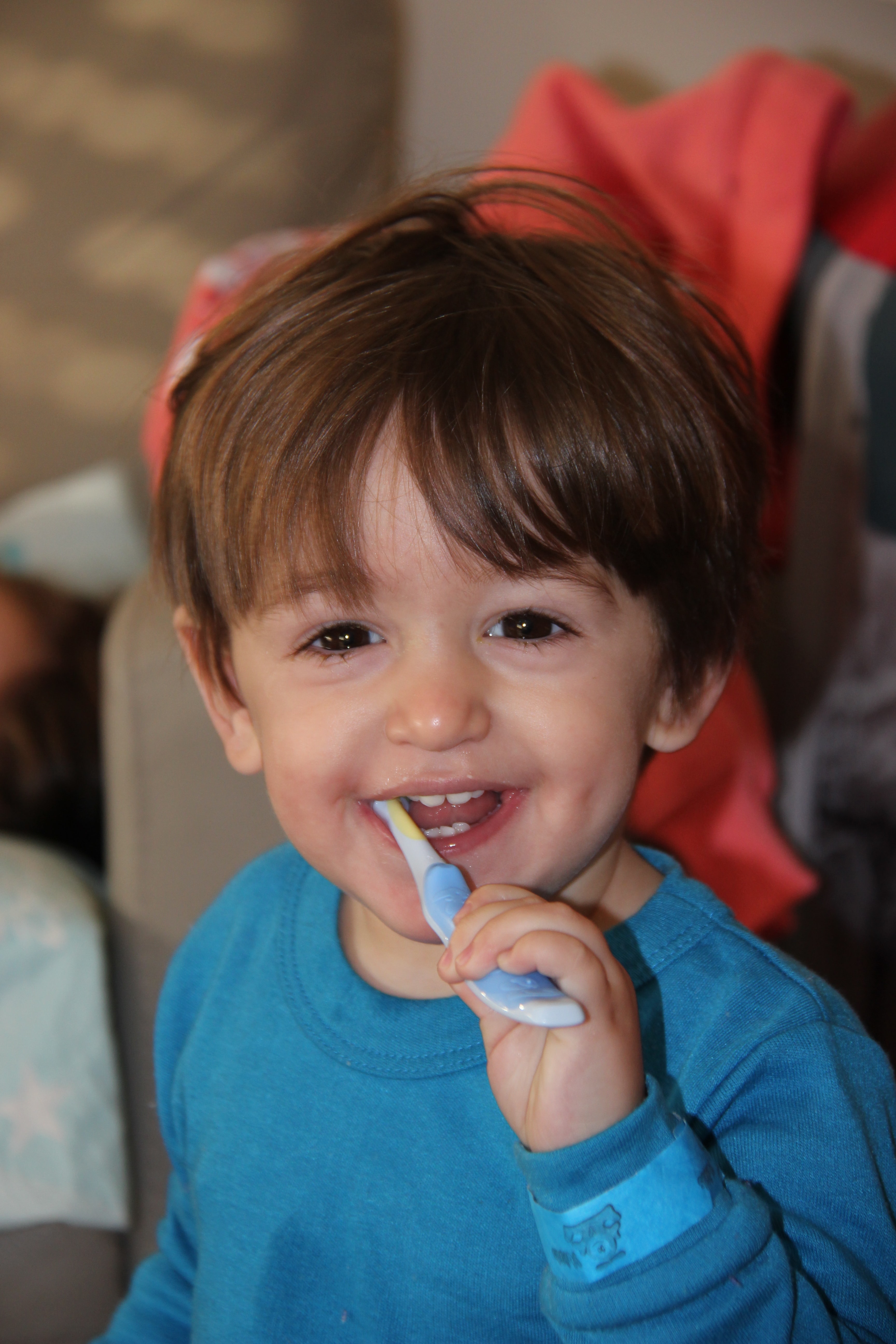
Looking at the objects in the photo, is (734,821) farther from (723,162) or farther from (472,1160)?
(723,162)

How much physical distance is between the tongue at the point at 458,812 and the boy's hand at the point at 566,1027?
0.07 m

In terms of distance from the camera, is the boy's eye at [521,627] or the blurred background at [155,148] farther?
the blurred background at [155,148]

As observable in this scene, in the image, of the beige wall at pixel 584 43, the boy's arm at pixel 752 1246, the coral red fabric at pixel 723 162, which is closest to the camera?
the boy's arm at pixel 752 1246

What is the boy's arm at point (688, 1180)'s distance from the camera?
0.42 m

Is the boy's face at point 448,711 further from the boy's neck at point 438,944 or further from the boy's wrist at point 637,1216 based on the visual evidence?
the boy's wrist at point 637,1216

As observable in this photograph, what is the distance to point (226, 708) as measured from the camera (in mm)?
622

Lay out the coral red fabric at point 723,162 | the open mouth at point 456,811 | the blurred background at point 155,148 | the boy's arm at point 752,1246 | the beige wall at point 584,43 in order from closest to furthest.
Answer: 1. the boy's arm at point 752,1246
2. the open mouth at point 456,811
3. the coral red fabric at point 723,162
4. the beige wall at point 584,43
5. the blurred background at point 155,148

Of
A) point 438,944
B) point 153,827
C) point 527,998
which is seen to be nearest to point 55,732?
point 153,827

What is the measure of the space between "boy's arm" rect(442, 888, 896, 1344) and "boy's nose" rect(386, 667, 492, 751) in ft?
0.21

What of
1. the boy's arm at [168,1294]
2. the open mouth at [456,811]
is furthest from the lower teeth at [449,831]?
the boy's arm at [168,1294]

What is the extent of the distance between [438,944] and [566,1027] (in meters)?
0.12

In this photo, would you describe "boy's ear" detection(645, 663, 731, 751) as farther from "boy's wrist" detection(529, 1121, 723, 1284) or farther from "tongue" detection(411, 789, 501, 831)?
"boy's wrist" detection(529, 1121, 723, 1284)

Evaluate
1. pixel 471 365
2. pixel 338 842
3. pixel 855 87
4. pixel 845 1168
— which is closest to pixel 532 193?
pixel 471 365

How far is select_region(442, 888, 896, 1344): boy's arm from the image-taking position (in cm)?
42
